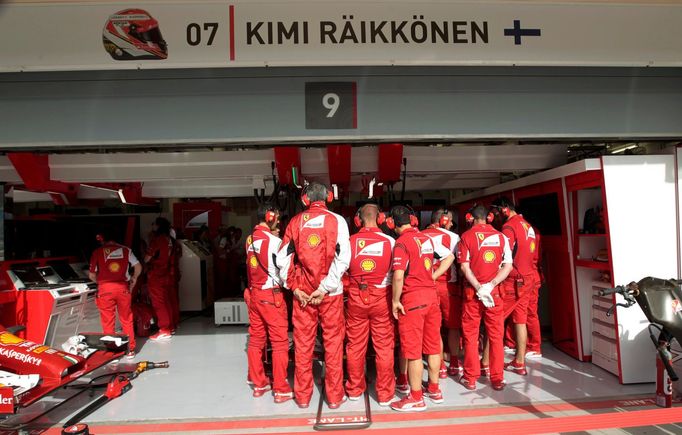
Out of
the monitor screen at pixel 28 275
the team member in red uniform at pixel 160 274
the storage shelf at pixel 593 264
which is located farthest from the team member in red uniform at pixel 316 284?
the monitor screen at pixel 28 275

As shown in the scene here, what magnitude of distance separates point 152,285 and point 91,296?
32.1 inches

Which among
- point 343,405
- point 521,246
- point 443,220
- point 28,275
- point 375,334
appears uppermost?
point 443,220

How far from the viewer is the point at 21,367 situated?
3062 mm

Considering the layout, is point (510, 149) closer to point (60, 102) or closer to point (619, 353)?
point (619, 353)

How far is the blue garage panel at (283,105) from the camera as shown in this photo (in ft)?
10.5

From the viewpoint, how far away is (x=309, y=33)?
9.58 feet

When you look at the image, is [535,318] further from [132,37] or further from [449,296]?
[132,37]

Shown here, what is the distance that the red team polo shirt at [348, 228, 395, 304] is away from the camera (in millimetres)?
3262

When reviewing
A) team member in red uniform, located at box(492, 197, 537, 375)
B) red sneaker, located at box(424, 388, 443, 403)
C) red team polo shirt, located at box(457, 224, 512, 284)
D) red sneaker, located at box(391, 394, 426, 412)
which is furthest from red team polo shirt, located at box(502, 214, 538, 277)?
red sneaker, located at box(391, 394, 426, 412)

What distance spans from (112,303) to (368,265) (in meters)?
3.35

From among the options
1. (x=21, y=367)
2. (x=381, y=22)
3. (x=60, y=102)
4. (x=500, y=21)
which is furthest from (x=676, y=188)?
(x=21, y=367)

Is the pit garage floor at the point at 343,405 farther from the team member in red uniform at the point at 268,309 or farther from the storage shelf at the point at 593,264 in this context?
the storage shelf at the point at 593,264

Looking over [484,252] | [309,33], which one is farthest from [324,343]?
[309,33]

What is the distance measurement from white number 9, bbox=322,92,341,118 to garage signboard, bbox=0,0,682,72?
31 cm
